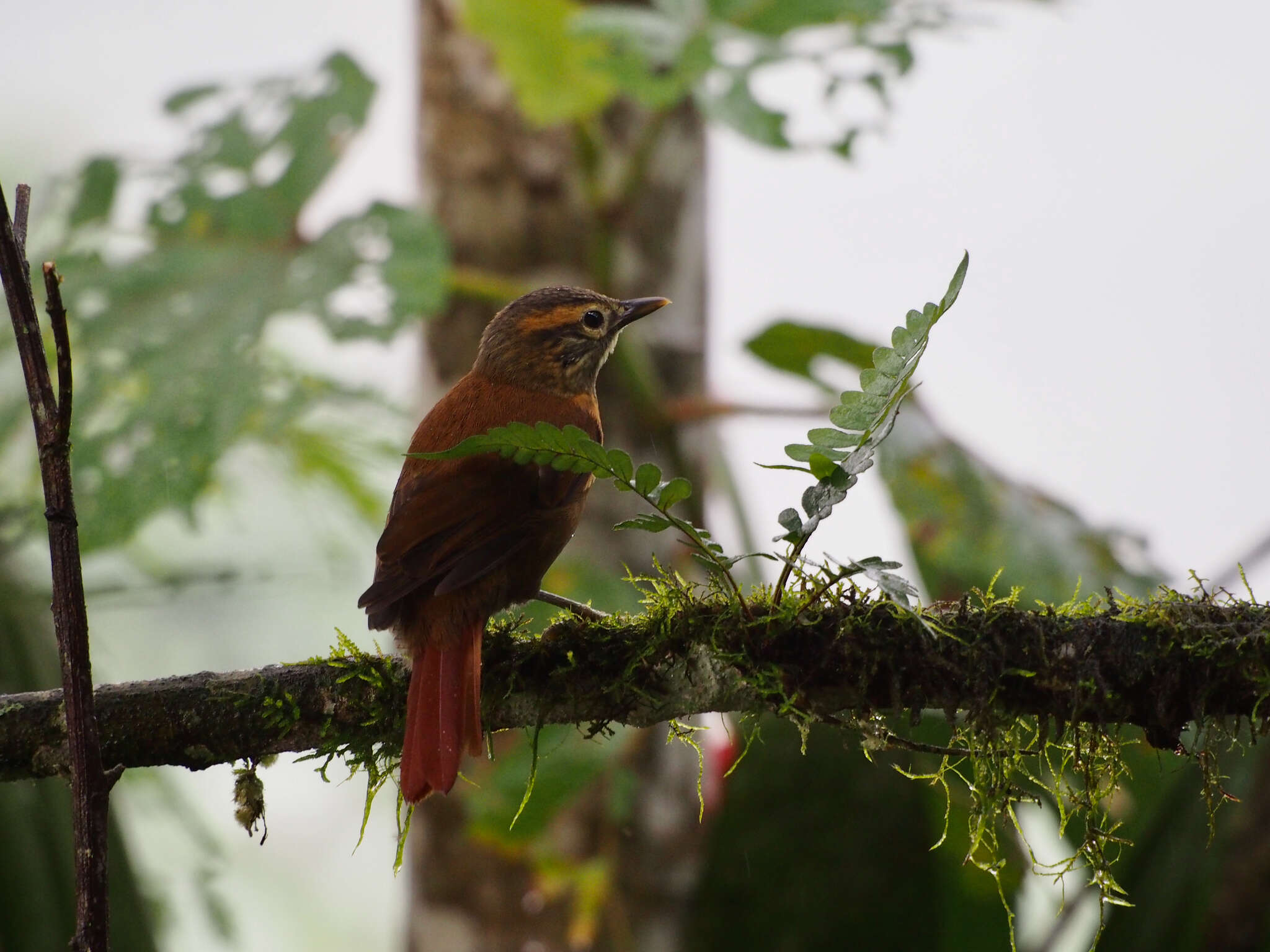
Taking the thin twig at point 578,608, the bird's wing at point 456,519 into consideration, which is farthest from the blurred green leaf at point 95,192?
the thin twig at point 578,608

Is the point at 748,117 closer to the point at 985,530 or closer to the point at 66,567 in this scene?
the point at 985,530

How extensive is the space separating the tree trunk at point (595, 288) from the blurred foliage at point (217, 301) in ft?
1.24

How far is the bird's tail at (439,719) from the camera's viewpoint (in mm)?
2027

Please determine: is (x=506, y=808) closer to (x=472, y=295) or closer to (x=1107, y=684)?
(x=472, y=295)

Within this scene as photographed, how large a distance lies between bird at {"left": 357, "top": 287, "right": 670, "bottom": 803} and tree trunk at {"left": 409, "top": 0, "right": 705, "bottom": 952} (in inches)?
Result: 28.3

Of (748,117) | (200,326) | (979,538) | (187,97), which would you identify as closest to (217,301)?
(200,326)

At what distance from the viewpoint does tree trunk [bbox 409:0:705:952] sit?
4.18m

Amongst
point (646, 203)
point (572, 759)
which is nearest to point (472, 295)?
point (646, 203)

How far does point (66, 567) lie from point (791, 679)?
1.04 metres

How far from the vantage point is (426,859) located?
4312 mm

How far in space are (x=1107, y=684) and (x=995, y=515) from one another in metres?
1.77

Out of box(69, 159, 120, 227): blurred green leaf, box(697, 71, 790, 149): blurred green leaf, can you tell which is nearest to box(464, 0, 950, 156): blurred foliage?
box(697, 71, 790, 149): blurred green leaf

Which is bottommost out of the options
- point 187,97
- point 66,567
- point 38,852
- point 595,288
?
point 38,852

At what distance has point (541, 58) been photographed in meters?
4.05
